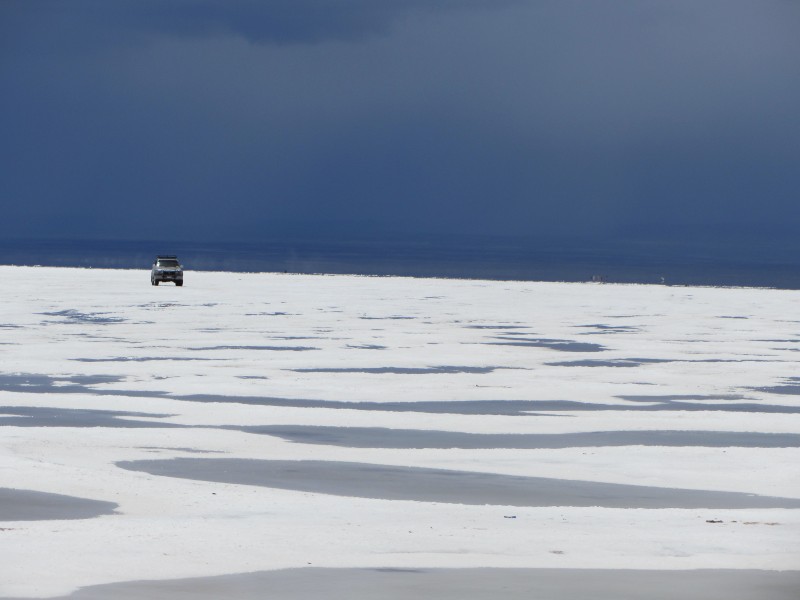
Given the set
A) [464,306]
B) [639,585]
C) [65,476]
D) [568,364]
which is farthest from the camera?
[464,306]

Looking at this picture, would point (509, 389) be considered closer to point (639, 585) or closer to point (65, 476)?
point (65, 476)

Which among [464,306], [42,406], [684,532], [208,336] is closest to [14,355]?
[208,336]

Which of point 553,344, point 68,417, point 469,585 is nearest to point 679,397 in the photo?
point 68,417

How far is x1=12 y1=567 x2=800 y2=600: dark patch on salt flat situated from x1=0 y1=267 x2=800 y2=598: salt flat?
0.11 ft

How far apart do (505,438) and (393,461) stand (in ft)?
6.91

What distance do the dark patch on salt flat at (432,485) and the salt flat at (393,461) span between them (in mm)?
39

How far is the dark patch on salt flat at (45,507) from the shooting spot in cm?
1055

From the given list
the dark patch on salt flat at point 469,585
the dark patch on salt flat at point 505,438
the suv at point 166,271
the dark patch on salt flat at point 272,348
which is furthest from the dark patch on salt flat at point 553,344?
the suv at point 166,271

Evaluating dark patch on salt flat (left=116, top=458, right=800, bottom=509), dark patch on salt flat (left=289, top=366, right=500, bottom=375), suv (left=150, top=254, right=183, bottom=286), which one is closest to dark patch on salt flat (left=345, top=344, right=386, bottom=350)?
dark patch on salt flat (left=289, top=366, right=500, bottom=375)

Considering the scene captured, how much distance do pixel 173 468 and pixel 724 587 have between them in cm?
579

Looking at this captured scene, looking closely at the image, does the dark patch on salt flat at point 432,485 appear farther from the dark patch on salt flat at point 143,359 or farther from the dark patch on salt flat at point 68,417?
the dark patch on salt flat at point 143,359

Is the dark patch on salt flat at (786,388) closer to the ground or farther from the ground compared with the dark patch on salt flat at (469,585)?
farther from the ground

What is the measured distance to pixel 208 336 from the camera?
31984mm

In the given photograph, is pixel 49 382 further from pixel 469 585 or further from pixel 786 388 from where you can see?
pixel 469 585
